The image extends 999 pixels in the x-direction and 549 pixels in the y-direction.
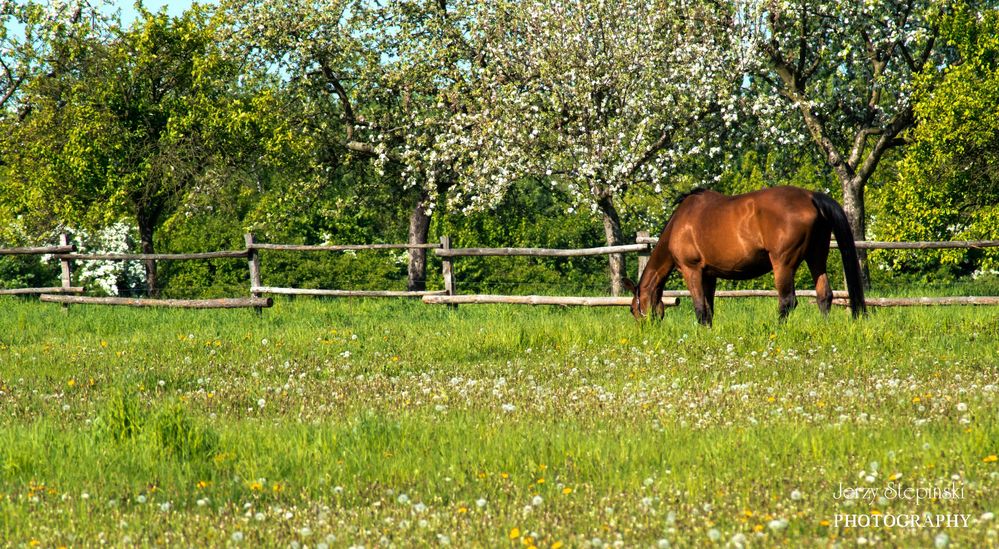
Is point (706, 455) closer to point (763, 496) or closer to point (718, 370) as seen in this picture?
point (763, 496)

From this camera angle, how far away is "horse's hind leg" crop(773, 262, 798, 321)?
506 inches

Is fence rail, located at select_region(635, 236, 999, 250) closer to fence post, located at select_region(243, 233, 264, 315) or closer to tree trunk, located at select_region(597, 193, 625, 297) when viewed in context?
tree trunk, located at select_region(597, 193, 625, 297)

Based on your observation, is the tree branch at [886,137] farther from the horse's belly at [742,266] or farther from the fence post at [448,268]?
the fence post at [448,268]

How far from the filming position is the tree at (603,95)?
1983cm

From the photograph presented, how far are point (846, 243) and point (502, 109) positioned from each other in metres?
9.61

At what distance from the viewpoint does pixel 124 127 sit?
22641 millimetres

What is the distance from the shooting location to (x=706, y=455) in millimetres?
5789

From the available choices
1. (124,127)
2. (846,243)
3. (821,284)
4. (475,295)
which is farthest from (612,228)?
(124,127)

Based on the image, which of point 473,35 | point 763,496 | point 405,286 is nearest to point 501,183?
point 473,35

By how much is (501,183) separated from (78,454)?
576 inches

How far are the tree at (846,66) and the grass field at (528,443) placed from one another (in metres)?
10.3

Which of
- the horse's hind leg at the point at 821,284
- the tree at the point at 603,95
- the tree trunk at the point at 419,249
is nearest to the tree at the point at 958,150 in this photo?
the tree at the point at 603,95

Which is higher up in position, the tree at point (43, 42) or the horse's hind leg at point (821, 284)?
the tree at point (43, 42)

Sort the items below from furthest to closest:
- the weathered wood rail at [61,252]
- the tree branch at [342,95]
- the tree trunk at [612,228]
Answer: the tree branch at [342,95] → the tree trunk at [612,228] → the weathered wood rail at [61,252]
